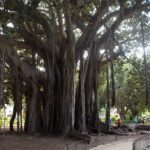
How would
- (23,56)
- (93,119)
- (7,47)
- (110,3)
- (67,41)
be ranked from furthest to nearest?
1. (23,56)
2. (93,119)
3. (67,41)
4. (7,47)
5. (110,3)

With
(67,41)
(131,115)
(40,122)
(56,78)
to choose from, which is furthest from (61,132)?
(131,115)

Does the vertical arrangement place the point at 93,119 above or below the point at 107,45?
below

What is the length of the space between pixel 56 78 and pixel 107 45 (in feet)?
8.68

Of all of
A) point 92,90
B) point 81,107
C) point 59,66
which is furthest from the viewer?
point 92,90

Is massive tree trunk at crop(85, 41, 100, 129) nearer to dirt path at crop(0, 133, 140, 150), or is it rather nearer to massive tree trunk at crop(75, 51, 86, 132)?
massive tree trunk at crop(75, 51, 86, 132)

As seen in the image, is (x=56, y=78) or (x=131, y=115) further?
(x=131, y=115)

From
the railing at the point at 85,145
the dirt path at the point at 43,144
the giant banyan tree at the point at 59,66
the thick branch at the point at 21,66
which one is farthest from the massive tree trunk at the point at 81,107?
the railing at the point at 85,145

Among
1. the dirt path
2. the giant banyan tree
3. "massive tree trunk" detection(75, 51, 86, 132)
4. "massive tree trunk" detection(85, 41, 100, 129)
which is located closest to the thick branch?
the giant banyan tree

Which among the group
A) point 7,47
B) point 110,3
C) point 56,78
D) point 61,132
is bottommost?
point 61,132

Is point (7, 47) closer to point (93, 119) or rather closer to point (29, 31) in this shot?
point (29, 31)

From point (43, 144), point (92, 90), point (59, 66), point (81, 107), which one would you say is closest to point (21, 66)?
point (59, 66)

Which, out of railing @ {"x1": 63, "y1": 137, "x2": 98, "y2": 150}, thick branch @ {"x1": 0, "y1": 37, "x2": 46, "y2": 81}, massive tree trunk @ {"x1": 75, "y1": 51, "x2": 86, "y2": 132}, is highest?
thick branch @ {"x1": 0, "y1": 37, "x2": 46, "y2": 81}

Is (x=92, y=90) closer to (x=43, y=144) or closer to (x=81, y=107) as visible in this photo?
(x=81, y=107)

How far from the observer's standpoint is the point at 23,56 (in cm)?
2038
